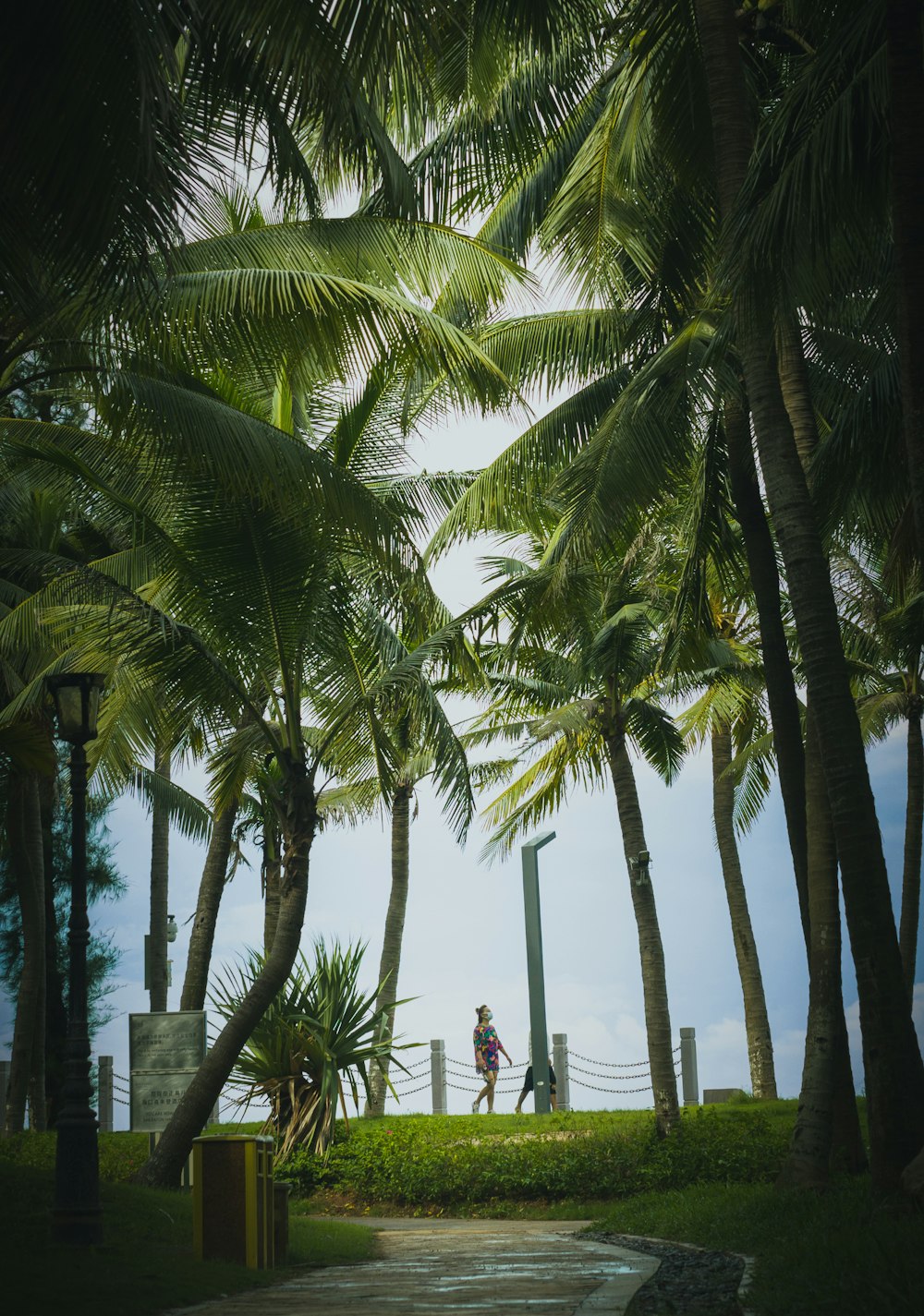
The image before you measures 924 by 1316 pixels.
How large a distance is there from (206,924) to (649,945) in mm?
5630

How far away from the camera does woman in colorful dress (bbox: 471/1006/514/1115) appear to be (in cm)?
2184

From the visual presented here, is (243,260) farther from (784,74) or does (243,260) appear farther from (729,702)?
(729,702)

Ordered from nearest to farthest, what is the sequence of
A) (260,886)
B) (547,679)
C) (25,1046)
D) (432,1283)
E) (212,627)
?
(432,1283), (212,627), (25,1046), (547,679), (260,886)

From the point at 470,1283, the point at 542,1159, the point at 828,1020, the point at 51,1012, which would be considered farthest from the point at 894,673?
the point at 470,1283

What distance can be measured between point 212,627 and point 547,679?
7.85 m

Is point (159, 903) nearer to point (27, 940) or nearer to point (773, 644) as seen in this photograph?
point (27, 940)

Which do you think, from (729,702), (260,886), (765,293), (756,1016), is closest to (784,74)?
(765,293)

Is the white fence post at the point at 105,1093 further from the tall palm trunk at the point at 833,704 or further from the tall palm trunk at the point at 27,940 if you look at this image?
the tall palm trunk at the point at 833,704

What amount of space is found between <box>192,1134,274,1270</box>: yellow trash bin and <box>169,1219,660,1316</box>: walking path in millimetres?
396

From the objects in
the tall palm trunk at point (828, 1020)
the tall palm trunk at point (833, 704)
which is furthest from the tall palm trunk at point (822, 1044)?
the tall palm trunk at point (833, 704)

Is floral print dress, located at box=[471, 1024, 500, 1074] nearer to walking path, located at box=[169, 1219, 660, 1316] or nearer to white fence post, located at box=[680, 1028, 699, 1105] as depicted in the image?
white fence post, located at box=[680, 1028, 699, 1105]

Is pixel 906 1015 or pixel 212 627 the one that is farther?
pixel 212 627

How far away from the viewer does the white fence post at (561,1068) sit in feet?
70.0

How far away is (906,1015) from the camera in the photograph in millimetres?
7930
